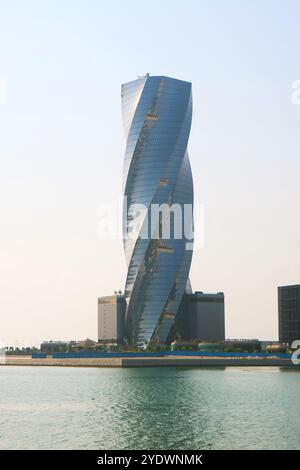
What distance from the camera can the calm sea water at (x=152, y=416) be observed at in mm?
56906

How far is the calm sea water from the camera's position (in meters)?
56.9

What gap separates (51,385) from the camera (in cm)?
11888

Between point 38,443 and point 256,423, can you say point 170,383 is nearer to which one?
point 256,423

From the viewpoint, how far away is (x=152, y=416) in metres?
71.2

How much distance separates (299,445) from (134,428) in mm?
13153

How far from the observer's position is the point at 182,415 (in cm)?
7212

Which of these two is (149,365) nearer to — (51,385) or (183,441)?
(51,385)

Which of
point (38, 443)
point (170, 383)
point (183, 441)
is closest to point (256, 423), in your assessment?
point (183, 441)

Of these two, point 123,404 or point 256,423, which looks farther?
point 123,404
